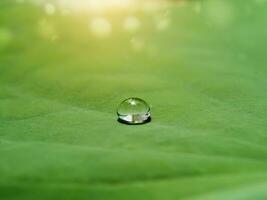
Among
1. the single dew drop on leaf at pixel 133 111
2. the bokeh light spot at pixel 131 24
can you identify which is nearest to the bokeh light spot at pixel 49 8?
the bokeh light spot at pixel 131 24

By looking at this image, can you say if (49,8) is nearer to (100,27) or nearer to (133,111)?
(100,27)

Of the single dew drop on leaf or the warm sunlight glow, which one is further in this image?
the warm sunlight glow

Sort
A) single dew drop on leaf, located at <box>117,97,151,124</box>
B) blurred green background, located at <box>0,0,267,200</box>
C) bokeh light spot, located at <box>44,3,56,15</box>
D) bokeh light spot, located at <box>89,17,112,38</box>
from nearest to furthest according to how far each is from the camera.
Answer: blurred green background, located at <box>0,0,267,200</box>
single dew drop on leaf, located at <box>117,97,151,124</box>
bokeh light spot, located at <box>89,17,112,38</box>
bokeh light spot, located at <box>44,3,56,15</box>

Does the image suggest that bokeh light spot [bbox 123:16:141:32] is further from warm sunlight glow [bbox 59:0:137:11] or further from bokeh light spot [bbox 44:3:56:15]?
bokeh light spot [bbox 44:3:56:15]

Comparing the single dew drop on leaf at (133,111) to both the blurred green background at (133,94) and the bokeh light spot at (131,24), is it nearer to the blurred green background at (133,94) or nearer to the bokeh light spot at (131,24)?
the blurred green background at (133,94)

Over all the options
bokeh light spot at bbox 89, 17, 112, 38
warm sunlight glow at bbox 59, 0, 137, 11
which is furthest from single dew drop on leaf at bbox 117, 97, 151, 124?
warm sunlight glow at bbox 59, 0, 137, 11

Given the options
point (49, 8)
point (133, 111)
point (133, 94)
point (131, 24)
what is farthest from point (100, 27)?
point (133, 111)

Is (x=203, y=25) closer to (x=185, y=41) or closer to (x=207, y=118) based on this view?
(x=185, y=41)
